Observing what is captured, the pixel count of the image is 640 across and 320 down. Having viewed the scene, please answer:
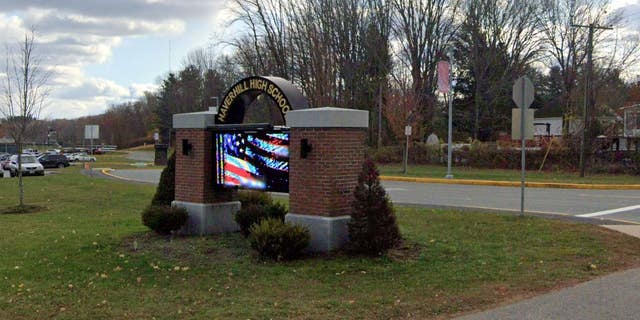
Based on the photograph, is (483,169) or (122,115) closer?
(483,169)

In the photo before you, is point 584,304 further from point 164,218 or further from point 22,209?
point 22,209

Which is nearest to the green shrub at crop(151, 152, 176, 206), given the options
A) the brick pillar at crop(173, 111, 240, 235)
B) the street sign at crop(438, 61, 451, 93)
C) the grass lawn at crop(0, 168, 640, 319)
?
the brick pillar at crop(173, 111, 240, 235)

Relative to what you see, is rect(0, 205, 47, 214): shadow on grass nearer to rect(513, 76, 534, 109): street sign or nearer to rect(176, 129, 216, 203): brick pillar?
rect(176, 129, 216, 203): brick pillar

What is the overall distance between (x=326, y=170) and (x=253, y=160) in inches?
69.7

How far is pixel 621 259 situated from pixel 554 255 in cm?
87

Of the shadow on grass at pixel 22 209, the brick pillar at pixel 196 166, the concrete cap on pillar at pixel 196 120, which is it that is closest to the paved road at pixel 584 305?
the brick pillar at pixel 196 166

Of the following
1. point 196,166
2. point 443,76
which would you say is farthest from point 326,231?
point 443,76

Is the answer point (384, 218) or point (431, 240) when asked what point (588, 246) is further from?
point (384, 218)

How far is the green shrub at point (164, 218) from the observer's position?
10359 millimetres

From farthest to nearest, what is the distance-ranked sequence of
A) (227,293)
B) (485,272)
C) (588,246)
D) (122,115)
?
1. (122,115)
2. (588,246)
3. (485,272)
4. (227,293)

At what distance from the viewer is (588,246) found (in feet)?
30.1

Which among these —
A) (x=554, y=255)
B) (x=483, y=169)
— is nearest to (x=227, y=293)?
(x=554, y=255)

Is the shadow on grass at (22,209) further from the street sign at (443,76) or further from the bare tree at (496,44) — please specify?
the bare tree at (496,44)

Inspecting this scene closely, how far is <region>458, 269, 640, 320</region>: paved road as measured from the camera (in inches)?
227
